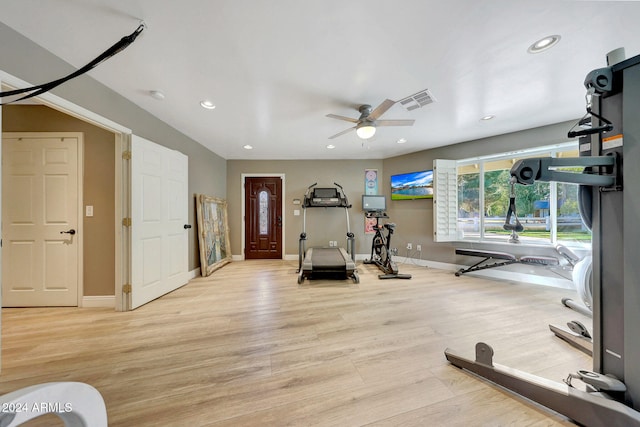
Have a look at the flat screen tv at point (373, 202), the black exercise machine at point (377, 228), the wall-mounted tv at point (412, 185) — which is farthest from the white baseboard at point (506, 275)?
the wall-mounted tv at point (412, 185)

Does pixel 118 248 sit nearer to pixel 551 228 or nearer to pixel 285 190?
pixel 285 190

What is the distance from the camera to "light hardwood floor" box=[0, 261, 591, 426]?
4.25ft

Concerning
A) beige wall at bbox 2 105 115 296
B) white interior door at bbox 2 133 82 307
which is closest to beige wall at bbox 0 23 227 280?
beige wall at bbox 2 105 115 296

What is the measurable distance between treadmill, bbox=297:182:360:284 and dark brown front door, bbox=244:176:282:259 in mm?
742

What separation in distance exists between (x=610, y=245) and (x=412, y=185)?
3891 mm

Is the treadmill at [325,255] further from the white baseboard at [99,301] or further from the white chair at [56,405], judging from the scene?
the white chair at [56,405]

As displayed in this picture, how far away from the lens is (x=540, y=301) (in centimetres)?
285

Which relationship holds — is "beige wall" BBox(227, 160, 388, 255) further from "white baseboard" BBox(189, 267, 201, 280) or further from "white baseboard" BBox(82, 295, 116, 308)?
"white baseboard" BBox(82, 295, 116, 308)

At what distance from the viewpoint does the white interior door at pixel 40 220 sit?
8.54 ft

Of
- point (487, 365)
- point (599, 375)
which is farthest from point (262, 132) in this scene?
point (599, 375)

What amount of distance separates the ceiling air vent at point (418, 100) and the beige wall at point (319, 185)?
2.80 m

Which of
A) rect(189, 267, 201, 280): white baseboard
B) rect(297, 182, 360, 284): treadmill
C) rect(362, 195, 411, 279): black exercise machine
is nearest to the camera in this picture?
rect(297, 182, 360, 284): treadmill

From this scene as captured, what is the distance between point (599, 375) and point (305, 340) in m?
1.89

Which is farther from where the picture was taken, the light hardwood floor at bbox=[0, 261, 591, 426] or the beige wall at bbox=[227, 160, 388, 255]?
the beige wall at bbox=[227, 160, 388, 255]
